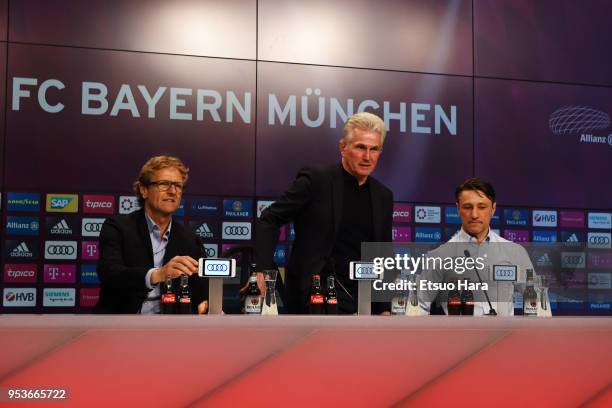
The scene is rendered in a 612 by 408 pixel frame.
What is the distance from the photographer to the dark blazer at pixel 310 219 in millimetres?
2771

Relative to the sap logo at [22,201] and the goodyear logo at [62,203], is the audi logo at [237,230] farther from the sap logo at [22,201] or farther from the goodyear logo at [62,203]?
the sap logo at [22,201]

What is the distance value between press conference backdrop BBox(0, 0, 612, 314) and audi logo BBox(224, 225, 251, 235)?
1 centimetres

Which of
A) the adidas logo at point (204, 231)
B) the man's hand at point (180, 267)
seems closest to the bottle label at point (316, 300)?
the man's hand at point (180, 267)

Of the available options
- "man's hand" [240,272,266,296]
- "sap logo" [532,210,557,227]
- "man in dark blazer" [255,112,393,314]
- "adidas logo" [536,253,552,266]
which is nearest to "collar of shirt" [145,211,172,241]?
"man in dark blazer" [255,112,393,314]

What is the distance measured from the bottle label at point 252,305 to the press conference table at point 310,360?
477 mm

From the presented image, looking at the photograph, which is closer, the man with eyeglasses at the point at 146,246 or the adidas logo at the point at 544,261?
the adidas logo at the point at 544,261

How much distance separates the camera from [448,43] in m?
4.82

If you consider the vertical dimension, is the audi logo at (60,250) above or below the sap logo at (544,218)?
below

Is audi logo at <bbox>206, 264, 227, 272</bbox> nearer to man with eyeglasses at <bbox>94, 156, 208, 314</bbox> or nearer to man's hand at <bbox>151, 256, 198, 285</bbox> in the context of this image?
man's hand at <bbox>151, 256, 198, 285</bbox>

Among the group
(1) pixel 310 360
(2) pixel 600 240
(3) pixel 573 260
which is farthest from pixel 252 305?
(2) pixel 600 240

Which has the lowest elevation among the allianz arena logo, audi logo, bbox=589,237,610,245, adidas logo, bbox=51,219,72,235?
audi logo, bbox=589,237,610,245

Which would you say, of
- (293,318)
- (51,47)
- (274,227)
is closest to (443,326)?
(293,318)

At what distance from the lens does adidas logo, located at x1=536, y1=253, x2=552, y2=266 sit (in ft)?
6.94

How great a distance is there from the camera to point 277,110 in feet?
14.9
